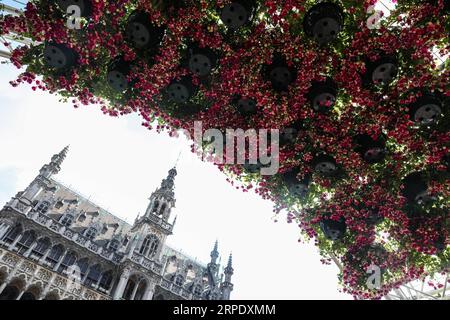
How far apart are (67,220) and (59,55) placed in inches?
1111

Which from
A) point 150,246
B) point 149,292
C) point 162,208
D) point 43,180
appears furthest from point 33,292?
point 162,208

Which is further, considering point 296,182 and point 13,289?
point 13,289

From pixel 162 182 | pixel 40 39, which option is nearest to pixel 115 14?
pixel 40 39

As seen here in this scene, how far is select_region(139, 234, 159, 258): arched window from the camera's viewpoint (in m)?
32.5

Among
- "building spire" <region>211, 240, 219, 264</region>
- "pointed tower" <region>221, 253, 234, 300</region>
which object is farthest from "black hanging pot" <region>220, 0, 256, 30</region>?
"building spire" <region>211, 240, 219, 264</region>

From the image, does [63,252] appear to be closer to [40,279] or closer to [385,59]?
[40,279]

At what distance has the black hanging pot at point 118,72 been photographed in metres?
8.06

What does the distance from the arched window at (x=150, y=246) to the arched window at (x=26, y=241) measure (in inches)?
422

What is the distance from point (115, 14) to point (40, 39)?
7.52 ft

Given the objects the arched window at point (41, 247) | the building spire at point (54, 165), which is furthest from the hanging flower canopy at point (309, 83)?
the building spire at point (54, 165)

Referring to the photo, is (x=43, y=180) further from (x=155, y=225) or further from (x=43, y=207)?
(x=155, y=225)

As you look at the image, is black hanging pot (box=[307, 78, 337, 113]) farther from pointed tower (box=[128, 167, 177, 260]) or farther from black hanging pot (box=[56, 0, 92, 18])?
pointed tower (box=[128, 167, 177, 260])

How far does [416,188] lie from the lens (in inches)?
328
